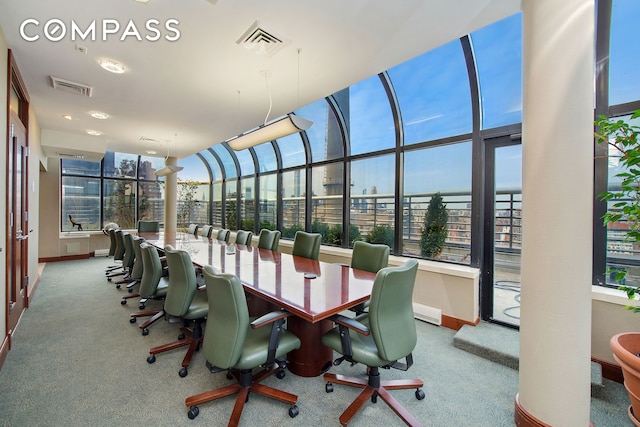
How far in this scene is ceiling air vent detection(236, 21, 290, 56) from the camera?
242cm

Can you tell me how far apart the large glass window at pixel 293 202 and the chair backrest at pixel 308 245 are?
1.76 metres

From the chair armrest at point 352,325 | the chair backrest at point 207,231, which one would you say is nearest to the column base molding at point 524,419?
the chair armrest at point 352,325

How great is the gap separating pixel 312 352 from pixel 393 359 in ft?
2.74

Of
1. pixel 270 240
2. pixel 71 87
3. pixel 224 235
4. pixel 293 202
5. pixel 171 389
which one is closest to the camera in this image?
pixel 171 389

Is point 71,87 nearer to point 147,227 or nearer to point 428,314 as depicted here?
point 147,227

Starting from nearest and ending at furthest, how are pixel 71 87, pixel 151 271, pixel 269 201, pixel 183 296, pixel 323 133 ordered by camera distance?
pixel 183 296
pixel 151 271
pixel 71 87
pixel 323 133
pixel 269 201

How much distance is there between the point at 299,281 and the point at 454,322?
197 centimetres

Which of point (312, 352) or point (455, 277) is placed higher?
point (455, 277)

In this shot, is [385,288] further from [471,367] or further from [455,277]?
[455,277]

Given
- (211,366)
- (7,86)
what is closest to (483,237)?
(211,366)

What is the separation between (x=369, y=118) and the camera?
446cm

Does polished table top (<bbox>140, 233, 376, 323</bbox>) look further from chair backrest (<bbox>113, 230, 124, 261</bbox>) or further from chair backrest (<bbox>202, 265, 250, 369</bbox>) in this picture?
chair backrest (<bbox>113, 230, 124, 261</bbox>)

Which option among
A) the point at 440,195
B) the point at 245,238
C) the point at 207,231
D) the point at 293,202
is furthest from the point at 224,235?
the point at 440,195

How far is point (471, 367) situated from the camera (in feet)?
8.07
